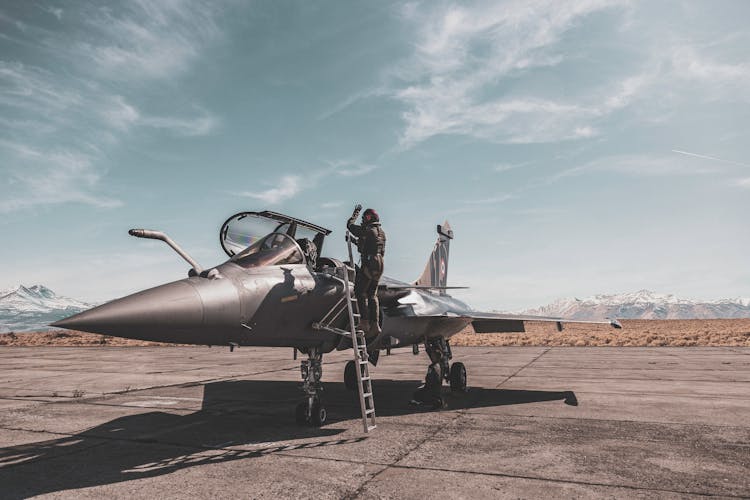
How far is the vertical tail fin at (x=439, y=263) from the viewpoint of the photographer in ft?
51.7

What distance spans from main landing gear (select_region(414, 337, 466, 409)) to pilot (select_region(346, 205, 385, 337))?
2121 mm

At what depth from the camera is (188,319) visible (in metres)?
5.00

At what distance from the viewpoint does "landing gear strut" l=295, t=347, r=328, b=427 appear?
7.29 m

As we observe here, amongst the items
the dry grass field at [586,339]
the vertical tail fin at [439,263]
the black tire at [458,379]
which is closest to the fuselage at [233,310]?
the black tire at [458,379]

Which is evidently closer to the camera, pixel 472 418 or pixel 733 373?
pixel 472 418

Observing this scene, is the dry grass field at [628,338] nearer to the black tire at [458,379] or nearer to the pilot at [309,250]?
the black tire at [458,379]

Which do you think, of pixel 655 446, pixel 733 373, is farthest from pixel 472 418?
pixel 733 373

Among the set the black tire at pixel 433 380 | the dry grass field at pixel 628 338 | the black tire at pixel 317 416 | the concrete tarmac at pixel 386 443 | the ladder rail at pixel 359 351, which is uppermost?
the ladder rail at pixel 359 351

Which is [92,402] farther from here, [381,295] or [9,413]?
[381,295]

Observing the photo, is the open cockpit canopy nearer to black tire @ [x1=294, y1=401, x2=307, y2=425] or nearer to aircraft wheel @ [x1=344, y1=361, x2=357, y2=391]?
black tire @ [x1=294, y1=401, x2=307, y2=425]

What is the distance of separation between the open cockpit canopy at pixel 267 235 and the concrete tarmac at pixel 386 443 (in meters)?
2.66

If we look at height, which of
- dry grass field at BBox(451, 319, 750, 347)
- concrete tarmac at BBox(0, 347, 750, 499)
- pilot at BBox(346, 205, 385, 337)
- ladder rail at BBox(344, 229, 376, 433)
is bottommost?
dry grass field at BBox(451, 319, 750, 347)

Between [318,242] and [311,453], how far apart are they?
3885mm

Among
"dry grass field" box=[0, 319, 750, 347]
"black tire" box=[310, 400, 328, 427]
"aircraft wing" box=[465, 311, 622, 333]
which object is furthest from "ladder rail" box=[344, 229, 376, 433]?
"dry grass field" box=[0, 319, 750, 347]
